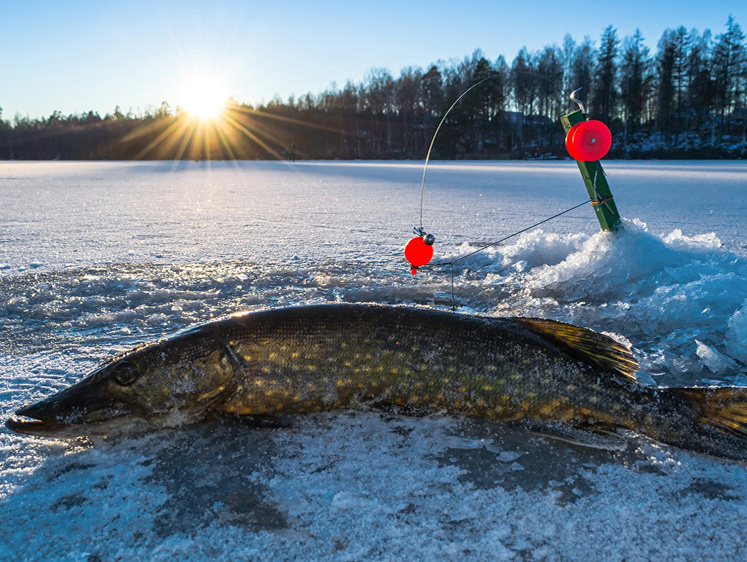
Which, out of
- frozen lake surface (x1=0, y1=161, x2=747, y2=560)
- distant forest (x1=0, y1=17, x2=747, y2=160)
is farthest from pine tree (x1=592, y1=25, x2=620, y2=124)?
frozen lake surface (x1=0, y1=161, x2=747, y2=560)

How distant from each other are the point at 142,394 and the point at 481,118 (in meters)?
56.5

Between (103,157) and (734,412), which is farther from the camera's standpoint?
(103,157)

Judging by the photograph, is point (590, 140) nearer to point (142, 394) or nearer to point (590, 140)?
point (590, 140)

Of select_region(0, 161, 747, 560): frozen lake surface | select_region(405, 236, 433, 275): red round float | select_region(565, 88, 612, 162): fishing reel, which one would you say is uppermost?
select_region(565, 88, 612, 162): fishing reel

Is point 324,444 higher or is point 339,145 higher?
point 339,145

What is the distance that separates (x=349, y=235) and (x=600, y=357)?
536cm

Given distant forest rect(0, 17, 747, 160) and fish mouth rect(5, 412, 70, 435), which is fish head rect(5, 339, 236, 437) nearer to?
fish mouth rect(5, 412, 70, 435)

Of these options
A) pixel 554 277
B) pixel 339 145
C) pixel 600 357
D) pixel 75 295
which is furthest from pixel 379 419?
pixel 339 145

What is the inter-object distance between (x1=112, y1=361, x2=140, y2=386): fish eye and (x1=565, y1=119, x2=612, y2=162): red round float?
3.21 metres

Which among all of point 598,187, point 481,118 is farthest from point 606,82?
point 598,187

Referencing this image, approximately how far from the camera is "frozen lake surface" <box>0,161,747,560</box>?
1542mm

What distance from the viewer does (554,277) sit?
4.34 meters

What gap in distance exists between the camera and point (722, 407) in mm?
1853

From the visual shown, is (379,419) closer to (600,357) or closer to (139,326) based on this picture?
(600,357)
